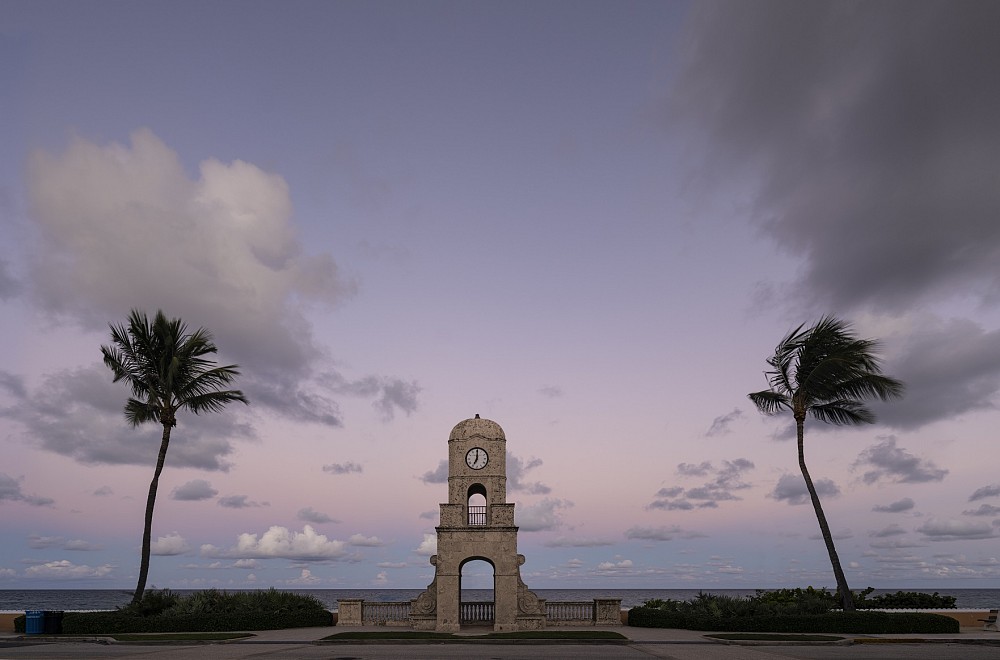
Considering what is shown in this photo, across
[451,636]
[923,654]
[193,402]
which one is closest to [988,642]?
[923,654]

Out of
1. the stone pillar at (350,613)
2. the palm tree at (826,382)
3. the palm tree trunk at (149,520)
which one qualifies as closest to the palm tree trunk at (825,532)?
the palm tree at (826,382)

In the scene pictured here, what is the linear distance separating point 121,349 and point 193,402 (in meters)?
4.31

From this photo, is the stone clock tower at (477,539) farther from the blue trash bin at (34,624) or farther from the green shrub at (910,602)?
the green shrub at (910,602)

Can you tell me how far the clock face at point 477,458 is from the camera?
37.5 m

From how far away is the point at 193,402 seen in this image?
130ft

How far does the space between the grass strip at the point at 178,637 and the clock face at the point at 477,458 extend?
11778 millimetres

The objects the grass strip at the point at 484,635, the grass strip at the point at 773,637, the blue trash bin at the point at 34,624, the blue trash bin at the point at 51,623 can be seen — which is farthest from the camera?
the blue trash bin at the point at 51,623

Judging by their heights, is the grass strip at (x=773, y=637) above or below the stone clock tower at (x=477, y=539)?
below

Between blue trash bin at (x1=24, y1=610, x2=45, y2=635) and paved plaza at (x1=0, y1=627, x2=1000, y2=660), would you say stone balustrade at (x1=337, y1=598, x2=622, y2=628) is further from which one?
blue trash bin at (x1=24, y1=610, x2=45, y2=635)

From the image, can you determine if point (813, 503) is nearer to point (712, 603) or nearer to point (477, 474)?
point (712, 603)

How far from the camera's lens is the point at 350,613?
37.8 metres

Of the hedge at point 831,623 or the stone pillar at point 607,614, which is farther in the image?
the stone pillar at point 607,614

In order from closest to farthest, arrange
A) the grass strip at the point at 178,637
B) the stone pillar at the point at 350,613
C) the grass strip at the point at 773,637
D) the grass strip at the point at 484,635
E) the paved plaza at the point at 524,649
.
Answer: the paved plaza at the point at 524,649 → the grass strip at the point at 773,637 → the grass strip at the point at 178,637 → the grass strip at the point at 484,635 → the stone pillar at the point at 350,613

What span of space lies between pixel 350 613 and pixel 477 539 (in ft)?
25.0
